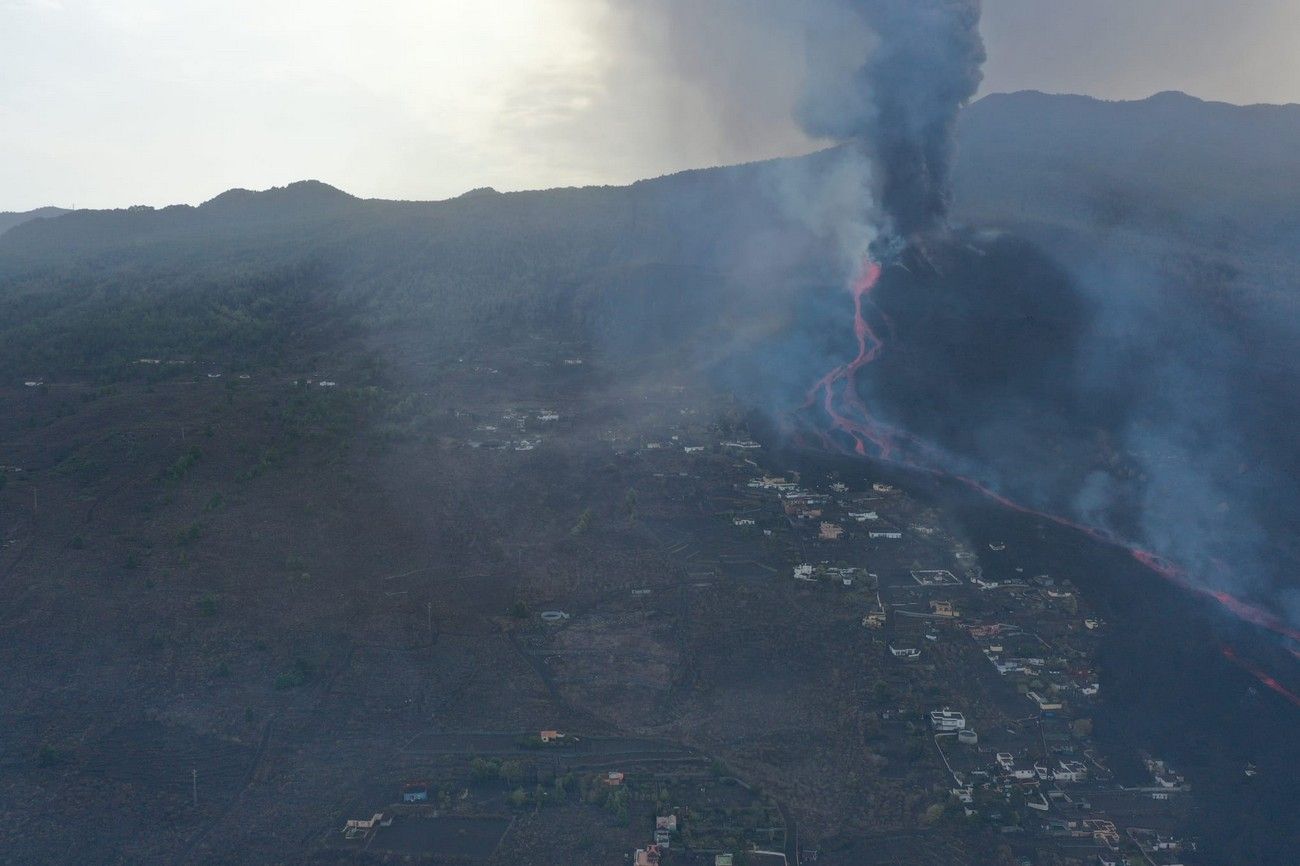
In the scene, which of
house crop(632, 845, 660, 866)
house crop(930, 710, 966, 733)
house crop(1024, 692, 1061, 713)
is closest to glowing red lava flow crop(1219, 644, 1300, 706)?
house crop(1024, 692, 1061, 713)

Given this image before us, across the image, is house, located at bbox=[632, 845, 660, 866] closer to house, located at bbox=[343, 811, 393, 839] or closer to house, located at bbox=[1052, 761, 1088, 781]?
house, located at bbox=[343, 811, 393, 839]

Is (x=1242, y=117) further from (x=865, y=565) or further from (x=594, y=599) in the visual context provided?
(x=594, y=599)

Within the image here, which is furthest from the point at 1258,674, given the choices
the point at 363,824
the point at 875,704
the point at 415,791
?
the point at 363,824

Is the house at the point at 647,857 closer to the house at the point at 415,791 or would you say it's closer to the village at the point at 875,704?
the village at the point at 875,704

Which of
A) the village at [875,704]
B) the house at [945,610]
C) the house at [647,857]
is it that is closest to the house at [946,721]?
the village at [875,704]

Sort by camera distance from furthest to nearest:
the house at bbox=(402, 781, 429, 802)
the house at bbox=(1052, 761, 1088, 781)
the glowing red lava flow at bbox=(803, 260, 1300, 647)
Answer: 1. the glowing red lava flow at bbox=(803, 260, 1300, 647)
2. the house at bbox=(1052, 761, 1088, 781)
3. the house at bbox=(402, 781, 429, 802)

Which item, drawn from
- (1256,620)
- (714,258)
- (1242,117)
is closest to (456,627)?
(1256,620)

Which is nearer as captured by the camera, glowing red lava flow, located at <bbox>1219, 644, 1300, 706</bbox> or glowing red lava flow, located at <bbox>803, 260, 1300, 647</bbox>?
glowing red lava flow, located at <bbox>1219, 644, 1300, 706</bbox>
